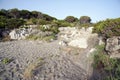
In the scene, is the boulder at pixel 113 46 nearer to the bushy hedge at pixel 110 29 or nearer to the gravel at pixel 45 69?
the bushy hedge at pixel 110 29

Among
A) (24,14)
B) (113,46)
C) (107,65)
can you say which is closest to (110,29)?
(113,46)

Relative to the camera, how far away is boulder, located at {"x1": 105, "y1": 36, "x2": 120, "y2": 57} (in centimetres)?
707

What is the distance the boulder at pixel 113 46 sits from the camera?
7.07 metres

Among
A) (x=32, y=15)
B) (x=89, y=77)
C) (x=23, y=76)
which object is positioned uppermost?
→ (x=32, y=15)

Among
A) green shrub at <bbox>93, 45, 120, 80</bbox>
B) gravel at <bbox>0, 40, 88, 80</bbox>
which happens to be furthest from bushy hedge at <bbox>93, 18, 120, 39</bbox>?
gravel at <bbox>0, 40, 88, 80</bbox>

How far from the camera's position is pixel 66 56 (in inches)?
289

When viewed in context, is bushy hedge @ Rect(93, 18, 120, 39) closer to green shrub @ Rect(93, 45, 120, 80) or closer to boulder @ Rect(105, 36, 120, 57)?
boulder @ Rect(105, 36, 120, 57)

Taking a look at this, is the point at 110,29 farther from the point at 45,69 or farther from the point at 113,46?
the point at 45,69

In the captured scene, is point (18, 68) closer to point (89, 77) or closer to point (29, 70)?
point (29, 70)

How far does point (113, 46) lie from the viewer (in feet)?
24.2

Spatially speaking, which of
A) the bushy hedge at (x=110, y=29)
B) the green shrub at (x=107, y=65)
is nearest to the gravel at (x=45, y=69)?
the green shrub at (x=107, y=65)

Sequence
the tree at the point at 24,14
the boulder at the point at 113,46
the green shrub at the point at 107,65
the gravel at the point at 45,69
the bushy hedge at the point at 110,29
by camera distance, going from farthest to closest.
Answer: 1. the tree at the point at 24,14
2. the bushy hedge at the point at 110,29
3. the boulder at the point at 113,46
4. the green shrub at the point at 107,65
5. the gravel at the point at 45,69

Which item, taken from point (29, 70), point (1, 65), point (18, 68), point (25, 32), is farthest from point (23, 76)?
point (25, 32)

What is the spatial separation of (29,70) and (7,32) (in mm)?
9176
